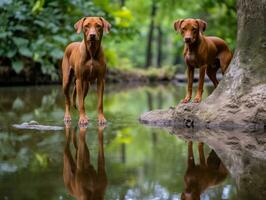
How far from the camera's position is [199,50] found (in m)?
8.44

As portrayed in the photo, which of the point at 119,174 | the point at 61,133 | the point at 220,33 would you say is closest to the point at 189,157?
the point at 119,174

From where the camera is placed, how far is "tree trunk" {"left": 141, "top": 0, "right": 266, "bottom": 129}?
314 inches

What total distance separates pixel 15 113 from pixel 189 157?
18.4 feet

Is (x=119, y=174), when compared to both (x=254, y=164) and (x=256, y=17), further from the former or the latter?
(x=256, y=17)

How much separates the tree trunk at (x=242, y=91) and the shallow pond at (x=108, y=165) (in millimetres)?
581

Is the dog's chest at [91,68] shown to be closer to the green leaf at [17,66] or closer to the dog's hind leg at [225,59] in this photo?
the dog's hind leg at [225,59]

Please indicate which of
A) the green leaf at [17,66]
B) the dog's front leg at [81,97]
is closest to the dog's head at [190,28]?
the dog's front leg at [81,97]

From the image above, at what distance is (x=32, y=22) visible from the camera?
20.4m

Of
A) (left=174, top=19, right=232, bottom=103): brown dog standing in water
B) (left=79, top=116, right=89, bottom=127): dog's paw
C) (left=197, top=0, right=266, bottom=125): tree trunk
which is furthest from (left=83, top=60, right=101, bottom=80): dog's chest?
(left=197, top=0, right=266, bottom=125): tree trunk

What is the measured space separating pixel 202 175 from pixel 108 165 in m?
0.96

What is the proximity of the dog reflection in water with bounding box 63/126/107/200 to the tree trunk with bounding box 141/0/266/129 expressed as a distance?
1933 mm

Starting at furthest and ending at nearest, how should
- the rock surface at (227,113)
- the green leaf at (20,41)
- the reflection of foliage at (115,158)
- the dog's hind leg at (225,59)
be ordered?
the green leaf at (20,41) → the dog's hind leg at (225,59) → the rock surface at (227,113) → the reflection of foliage at (115,158)

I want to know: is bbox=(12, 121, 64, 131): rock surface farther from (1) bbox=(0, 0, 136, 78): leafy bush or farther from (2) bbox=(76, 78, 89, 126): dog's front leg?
(1) bbox=(0, 0, 136, 78): leafy bush

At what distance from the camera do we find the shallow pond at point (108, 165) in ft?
14.2
